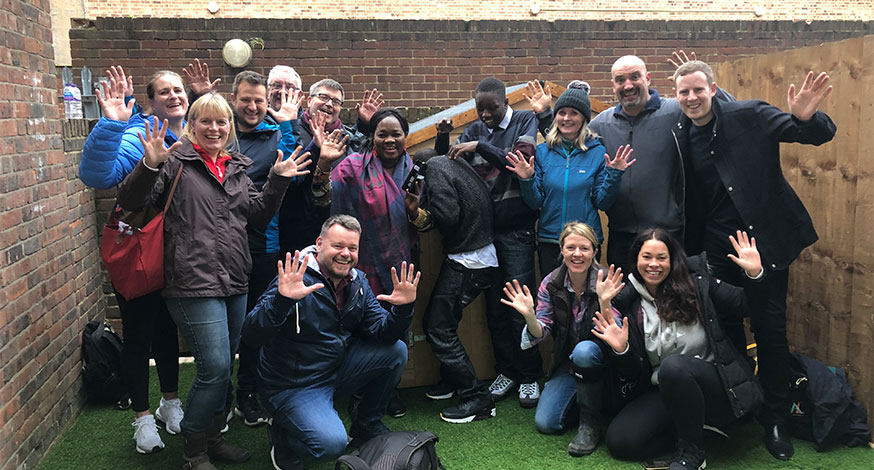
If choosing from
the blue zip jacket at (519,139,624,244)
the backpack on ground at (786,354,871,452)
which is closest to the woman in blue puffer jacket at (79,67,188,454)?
the blue zip jacket at (519,139,624,244)

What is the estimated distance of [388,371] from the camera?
369cm

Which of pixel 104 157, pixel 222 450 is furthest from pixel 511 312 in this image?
pixel 104 157

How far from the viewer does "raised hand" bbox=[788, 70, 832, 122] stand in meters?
3.32

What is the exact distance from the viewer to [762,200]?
365 centimetres

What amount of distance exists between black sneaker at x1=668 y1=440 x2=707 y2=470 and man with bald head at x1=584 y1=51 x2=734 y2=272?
1073 millimetres

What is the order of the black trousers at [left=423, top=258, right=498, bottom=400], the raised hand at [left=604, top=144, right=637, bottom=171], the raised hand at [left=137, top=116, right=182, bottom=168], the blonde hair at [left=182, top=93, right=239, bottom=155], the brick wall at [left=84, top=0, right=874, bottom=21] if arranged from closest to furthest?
the raised hand at [left=137, top=116, right=182, bottom=168]
the blonde hair at [left=182, top=93, right=239, bottom=155]
the raised hand at [left=604, top=144, right=637, bottom=171]
the black trousers at [left=423, top=258, right=498, bottom=400]
the brick wall at [left=84, top=0, right=874, bottom=21]

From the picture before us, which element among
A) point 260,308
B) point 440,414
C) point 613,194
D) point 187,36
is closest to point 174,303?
point 260,308

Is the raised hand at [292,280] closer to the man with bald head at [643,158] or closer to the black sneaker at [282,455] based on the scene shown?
the black sneaker at [282,455]

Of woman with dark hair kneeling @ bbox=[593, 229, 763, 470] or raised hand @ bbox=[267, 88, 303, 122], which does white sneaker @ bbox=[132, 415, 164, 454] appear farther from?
woman with dark hair kneeling @ bbox=[593, 229, 763, 470]

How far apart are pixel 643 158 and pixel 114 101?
2.83 m

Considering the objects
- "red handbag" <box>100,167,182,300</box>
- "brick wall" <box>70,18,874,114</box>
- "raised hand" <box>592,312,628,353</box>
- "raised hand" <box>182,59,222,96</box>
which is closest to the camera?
"red handbag" <box>100,167,182,300</box>

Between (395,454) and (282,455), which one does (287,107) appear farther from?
(395,454)

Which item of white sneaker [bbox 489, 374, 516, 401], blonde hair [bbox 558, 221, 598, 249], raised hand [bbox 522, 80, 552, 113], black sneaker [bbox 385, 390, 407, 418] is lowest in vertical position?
black sneaker [bbox 385, 390, 407, 418]

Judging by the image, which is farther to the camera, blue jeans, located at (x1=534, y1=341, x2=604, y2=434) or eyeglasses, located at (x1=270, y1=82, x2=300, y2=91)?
eyeglasses, located at (x1=270, y1=82, x2=300, y2=91)
